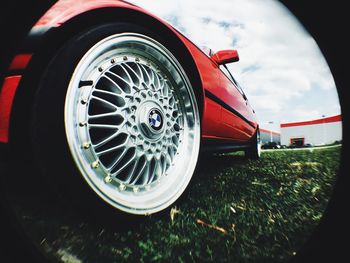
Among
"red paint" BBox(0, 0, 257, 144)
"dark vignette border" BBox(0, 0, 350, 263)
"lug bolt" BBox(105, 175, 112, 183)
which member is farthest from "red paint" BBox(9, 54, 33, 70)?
"lug bolt" BBox(105, 175, 112, 183)

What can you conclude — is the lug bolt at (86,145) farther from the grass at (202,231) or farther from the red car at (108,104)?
the grass at (202,231)

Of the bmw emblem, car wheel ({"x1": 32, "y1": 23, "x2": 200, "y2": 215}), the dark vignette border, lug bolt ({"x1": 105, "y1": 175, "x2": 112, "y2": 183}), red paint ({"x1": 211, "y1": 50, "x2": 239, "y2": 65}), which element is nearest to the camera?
the dark vignette border

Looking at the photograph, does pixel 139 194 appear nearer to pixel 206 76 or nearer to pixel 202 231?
pixel 202 231

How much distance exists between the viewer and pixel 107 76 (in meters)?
1.12

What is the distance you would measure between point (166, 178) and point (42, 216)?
2.11ft

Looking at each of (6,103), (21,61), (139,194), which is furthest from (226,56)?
(6,103)

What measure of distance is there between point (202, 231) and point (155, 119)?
25.5 inches

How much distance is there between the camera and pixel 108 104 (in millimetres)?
1094

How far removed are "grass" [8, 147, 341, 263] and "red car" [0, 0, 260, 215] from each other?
0.44 ft

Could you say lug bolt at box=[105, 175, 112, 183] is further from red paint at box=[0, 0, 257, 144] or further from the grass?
red paint at box=[0, 0, 257, 144]

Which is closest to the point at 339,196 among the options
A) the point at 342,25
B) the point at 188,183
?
the point at 342,25

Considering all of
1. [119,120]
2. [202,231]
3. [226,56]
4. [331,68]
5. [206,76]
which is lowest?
[202,231]

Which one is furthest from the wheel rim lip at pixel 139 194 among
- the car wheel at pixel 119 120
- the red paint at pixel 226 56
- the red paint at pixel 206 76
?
the red paint at pixel 226 56

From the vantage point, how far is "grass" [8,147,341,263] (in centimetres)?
93
